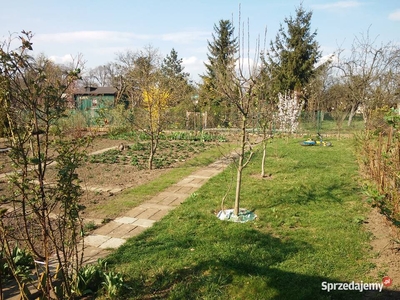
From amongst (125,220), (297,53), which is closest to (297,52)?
(297,53)

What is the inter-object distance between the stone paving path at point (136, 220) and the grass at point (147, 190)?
7.5 inches

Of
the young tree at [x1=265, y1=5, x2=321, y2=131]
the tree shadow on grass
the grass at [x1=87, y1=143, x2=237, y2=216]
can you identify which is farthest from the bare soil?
the young tree at [x1=265, y1=5, x2=321, y2=131]

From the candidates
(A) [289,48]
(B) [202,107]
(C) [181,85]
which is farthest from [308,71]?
(C) [181,85]

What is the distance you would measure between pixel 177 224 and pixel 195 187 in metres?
2.49

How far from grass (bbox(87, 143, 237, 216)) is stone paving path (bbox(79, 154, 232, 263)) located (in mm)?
190

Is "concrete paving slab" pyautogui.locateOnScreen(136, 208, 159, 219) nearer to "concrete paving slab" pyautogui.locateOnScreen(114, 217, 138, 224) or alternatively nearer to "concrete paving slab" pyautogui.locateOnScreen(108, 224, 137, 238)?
"concrete paving slab" pyautogui.locateOnScreen(114, 217, 138, 224)

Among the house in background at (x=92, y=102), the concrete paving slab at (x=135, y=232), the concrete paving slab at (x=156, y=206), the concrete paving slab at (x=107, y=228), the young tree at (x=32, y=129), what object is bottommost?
the concrete paving slab at (x=107, y=228)

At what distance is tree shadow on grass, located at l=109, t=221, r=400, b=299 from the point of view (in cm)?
298

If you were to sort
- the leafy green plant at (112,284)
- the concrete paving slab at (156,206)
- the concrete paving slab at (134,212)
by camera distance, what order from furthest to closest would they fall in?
the concrete paving slab at (156,206), the concrete paving slab at (134,212), the leafy green plant at (112,284)

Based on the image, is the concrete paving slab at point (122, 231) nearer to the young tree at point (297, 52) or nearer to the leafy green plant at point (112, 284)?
the leafy green plant at point (112, 284)

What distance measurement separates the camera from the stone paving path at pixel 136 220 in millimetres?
4066

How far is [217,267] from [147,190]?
3802 mm

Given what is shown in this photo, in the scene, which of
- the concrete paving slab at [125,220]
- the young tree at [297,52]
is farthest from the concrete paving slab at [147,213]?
the young tree at [297,52]

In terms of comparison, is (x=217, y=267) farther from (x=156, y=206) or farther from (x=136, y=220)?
(x=156, y=206)
